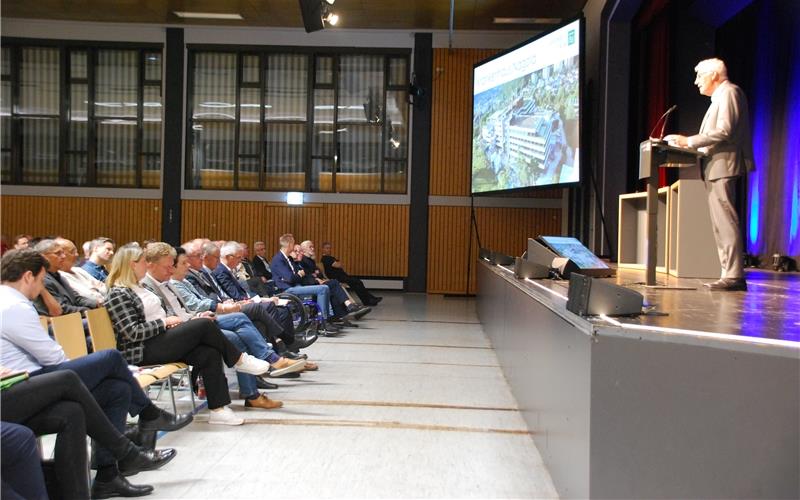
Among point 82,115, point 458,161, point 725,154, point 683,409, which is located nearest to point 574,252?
point 725,154

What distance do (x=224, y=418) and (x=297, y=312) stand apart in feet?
9.01

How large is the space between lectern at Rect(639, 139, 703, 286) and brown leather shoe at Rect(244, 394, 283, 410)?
2388 mm

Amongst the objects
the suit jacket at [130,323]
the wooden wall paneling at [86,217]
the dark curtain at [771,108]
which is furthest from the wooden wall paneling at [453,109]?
the suit jacket at [130,323]

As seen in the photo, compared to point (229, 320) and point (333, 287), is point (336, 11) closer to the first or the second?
point (333, 287)

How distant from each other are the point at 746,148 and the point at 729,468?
259cm

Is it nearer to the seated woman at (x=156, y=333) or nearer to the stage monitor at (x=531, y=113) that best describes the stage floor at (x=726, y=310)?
the seated woman at (x=156, y=333)

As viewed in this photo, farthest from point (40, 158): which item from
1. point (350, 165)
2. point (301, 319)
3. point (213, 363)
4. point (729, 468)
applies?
point (729, 468)

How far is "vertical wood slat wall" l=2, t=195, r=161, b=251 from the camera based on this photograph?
1311cm

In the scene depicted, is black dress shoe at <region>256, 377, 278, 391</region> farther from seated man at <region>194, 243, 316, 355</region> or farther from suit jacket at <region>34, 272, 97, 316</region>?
suit jacket at <region>34, 272, 97, 316</region>

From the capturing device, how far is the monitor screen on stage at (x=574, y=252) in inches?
211

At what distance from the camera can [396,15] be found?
12.0m

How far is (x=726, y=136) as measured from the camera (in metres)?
4.06

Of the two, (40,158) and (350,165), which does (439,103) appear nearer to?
(350,165)

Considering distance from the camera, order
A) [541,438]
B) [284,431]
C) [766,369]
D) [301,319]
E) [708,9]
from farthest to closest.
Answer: [708,9]
[301,319]
[284,431]
[541,438]
[766,369]
